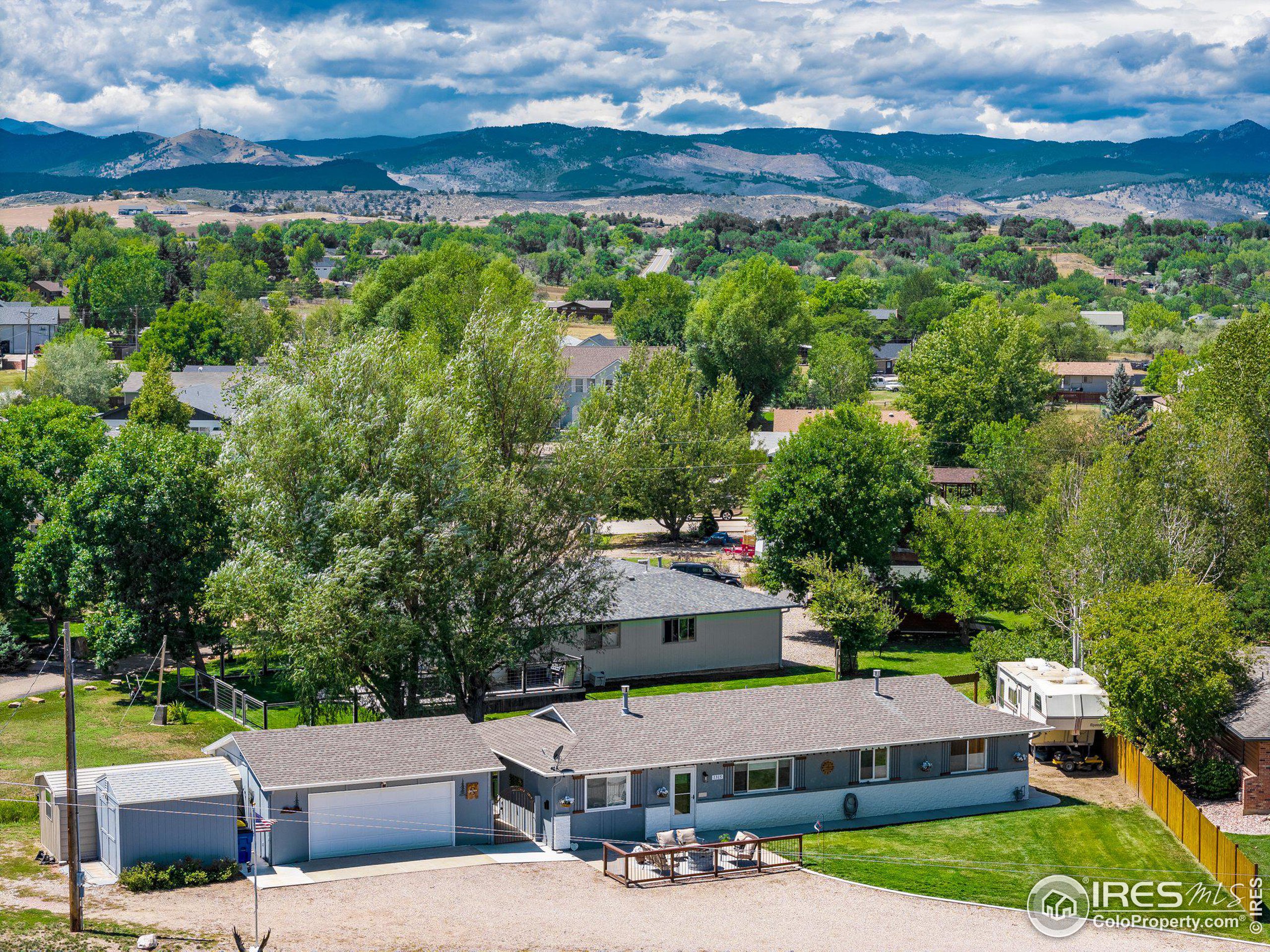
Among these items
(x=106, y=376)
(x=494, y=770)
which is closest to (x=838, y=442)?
(x=494, y=770)

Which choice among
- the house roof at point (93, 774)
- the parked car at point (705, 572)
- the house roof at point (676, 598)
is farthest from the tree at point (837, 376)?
the house roof at point (93, 774)

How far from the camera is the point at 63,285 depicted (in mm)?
186875

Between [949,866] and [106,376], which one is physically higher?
[106,376]

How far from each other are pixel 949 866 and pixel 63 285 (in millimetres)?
181827

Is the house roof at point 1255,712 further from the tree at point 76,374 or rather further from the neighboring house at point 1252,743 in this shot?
the tree at point 76,374

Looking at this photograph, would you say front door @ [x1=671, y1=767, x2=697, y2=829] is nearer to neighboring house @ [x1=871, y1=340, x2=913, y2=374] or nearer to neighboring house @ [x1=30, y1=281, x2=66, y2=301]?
neighboring house @ [x1=871, y1=340, x2=913, y2=374]

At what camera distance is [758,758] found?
112 feet

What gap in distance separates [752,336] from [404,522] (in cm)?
6770

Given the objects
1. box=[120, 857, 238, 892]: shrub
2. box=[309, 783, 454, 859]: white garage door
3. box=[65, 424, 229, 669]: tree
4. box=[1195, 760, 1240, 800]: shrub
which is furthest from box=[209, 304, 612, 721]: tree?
box=[1195, 760, 1240, 800]: shrub

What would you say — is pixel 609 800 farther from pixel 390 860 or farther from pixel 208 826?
pixel 208 826

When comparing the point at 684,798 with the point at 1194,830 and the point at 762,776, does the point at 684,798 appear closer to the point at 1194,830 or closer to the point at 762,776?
the point at 762,776

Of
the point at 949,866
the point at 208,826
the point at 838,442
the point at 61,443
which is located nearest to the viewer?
the point at 208,826

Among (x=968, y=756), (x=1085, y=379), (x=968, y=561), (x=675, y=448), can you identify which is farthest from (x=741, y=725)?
(x=1085, y=379)

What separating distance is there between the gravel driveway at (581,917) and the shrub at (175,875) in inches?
13.3
